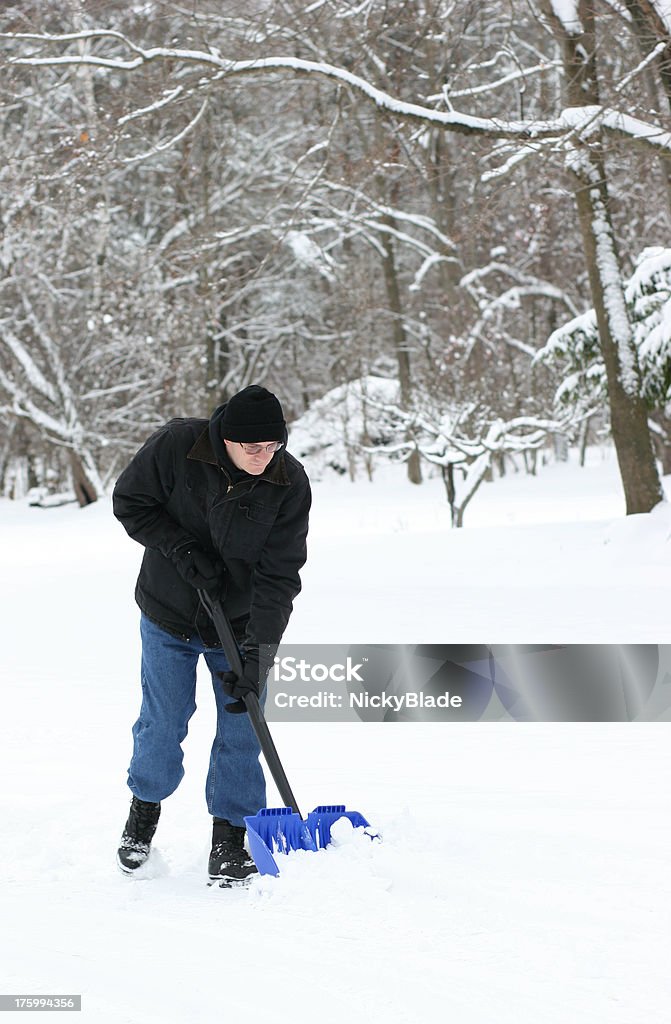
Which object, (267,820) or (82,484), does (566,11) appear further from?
(82,484)

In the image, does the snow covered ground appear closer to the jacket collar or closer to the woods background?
the jacket collar

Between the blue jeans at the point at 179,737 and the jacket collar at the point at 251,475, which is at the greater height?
the jacket collar at the point at 251,475

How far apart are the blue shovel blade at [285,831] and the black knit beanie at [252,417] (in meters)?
1.16

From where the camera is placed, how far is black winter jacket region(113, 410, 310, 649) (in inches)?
137

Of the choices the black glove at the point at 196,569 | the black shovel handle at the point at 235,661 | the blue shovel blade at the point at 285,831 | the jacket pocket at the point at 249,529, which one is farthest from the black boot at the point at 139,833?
the jacket pocket at the point at 249,529

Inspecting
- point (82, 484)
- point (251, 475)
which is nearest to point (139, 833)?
point (251, 475)

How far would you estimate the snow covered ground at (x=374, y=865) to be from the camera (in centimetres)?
259

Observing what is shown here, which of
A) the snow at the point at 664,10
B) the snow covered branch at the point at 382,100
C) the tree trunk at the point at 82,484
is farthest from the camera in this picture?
the tree trunk at the point at 82,484

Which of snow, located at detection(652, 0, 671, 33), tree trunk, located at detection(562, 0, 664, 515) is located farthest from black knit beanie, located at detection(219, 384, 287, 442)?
tree trunk, located at detection(562, 0, 664, 515)

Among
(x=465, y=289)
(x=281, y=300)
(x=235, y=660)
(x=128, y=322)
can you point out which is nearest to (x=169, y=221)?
(x=281, y=300)

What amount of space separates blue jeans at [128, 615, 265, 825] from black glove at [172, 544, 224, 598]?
222 mm

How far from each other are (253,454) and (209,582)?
0.42 metres

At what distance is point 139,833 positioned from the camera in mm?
3627

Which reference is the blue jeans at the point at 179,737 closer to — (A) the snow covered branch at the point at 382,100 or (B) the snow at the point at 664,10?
(A) the snow covered branch at the point at 382,100
